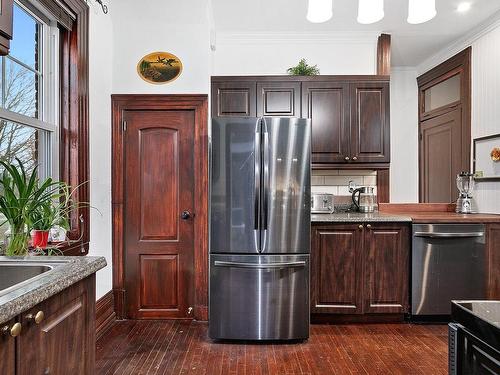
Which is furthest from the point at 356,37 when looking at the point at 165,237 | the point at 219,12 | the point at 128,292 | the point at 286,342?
the point at 128,292

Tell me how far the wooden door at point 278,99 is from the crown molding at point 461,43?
1808 millimetres

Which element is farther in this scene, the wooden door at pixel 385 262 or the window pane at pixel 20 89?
the wooden door at pixel 385 262

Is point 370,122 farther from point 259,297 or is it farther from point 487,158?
point 259,297

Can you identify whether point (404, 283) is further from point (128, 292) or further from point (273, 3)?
point (273, 3)

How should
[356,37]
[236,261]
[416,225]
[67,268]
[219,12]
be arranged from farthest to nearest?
[356,37] < [219,12] < [416,225] < [236,261] < [67,268]

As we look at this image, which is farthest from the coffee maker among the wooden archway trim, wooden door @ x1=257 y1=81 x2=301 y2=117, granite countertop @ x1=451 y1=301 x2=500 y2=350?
granite countertop @ x1=451 y1=301 x2=500 y2=350

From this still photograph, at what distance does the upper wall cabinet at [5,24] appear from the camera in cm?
120

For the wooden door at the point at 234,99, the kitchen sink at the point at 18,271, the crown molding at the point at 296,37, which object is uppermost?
the crown molding at the point at 296,37

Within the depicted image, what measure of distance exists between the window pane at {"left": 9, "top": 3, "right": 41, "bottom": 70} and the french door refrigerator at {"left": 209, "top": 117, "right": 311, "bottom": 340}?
4.21 feet

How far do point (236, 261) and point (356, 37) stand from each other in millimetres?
2634

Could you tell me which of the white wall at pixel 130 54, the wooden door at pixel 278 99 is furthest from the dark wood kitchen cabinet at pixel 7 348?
the wooden door at pixel 278 99

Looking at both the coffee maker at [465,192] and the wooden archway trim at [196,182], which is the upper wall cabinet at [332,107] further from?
the coffee maker at [465,192]

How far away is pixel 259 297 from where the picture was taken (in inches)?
109

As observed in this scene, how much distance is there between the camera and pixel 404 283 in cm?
315
